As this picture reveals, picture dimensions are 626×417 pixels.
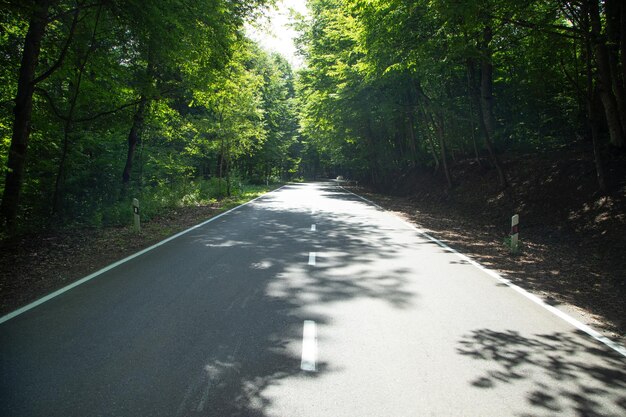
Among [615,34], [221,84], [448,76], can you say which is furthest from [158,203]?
[615,34]

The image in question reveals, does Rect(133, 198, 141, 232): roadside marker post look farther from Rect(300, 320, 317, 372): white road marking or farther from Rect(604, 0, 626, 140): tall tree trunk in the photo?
Rect(604, 0, 626, 140): tall tree trunk

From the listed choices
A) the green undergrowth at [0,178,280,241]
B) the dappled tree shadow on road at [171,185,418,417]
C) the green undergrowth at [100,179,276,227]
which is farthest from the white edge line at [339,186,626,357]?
the green undergrowth at [100,179,276,227]

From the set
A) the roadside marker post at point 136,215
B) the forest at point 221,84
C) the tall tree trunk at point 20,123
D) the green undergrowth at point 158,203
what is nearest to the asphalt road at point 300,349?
the roadside marker post at point 136,215

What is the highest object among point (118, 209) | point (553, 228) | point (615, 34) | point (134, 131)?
point (615, 34)

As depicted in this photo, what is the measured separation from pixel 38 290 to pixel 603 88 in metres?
14.4

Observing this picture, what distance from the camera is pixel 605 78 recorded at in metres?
11.4

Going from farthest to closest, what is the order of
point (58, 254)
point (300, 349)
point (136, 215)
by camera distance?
1. point (136, 215)
2. point (58, 254)
3. point (300, 349)

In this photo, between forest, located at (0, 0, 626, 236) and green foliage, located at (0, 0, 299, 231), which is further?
green foliage, located at (0, 0, 299, 231)

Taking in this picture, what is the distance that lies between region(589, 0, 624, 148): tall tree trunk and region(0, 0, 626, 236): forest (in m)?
0.04

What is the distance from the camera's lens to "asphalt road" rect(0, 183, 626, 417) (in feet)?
10.7

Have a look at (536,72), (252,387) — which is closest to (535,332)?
(252,387)

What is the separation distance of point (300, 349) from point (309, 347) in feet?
0.34

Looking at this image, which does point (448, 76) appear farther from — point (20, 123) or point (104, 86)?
point (20, 123)

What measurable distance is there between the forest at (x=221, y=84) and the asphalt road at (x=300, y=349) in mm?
5814
